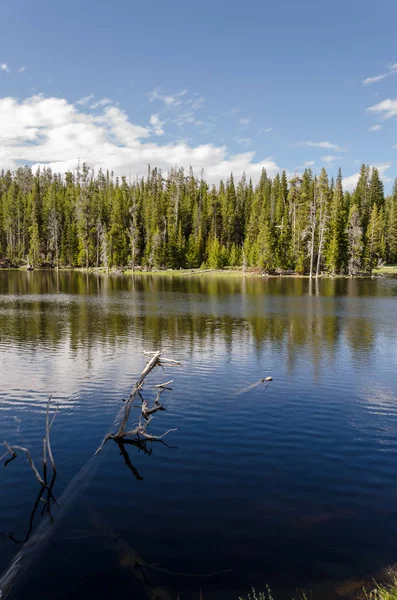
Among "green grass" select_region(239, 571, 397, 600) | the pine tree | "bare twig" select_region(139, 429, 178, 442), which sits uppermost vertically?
the pine tree

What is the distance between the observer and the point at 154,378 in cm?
2455

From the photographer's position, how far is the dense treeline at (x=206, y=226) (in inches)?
4464

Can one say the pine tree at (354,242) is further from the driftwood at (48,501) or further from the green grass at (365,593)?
the green grass at (365,593)

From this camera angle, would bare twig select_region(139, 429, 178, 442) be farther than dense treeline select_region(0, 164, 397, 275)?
No

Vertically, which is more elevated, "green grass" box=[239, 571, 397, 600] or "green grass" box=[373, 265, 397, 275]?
"green grass" box=[373, 265, 397, 275]

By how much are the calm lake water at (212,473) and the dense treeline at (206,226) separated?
85.0 m

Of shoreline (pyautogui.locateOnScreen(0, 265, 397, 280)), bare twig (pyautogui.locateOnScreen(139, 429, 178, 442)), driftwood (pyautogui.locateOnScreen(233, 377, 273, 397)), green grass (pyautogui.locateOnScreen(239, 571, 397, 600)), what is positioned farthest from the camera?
shoreline (pyautogui.locateOnScreen(0, 265, 397, 280))

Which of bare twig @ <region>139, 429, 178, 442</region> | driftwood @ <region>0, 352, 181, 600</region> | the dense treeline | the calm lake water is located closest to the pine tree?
the dense treeline

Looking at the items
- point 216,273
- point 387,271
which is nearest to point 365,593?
point 216,273

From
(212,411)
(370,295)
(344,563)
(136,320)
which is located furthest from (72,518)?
(370,295)

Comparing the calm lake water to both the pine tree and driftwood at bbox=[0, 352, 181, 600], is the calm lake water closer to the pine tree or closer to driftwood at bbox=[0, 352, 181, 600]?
driftwood at bbox=[0, 352, 181, 600]

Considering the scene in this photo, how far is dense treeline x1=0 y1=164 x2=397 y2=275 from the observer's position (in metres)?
113

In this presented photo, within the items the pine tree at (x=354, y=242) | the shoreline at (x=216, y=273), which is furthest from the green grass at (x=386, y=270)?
the pine tree at (x=354, y=242)

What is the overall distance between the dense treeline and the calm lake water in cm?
8500
